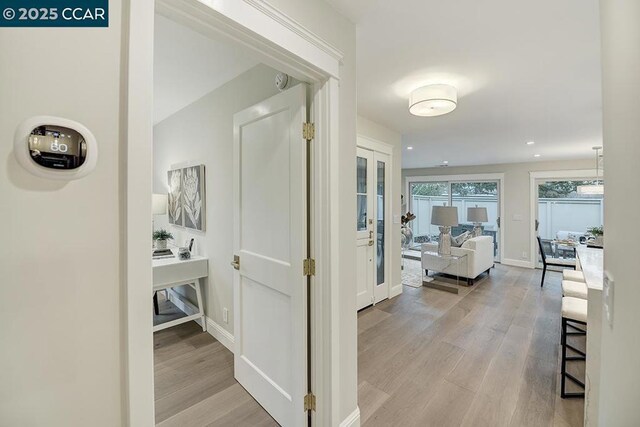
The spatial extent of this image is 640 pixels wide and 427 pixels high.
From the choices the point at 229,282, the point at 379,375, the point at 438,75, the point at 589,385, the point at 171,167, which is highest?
the point at 438,75

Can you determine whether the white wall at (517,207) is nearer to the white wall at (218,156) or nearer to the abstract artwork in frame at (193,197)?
the white wall at (218,156)

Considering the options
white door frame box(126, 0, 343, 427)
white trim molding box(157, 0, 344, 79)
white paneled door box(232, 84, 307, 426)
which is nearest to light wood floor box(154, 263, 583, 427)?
white paneled door box(232, 84, 307, 426)

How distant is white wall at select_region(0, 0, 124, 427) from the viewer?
624 millimetres

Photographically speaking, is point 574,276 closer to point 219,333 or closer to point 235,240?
point 235,240

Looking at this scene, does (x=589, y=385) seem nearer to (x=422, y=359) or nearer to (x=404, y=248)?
(x=422, y=359)

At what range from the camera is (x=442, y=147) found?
507cm

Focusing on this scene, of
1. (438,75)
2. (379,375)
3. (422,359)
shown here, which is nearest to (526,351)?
(422,359)

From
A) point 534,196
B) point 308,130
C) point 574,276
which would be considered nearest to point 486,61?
point 308,130

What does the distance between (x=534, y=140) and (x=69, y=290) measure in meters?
5.64

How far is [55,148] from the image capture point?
0.65 meters

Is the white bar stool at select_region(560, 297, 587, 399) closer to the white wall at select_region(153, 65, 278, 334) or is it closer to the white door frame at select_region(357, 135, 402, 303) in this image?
the white door frame at select_region(357, 135, 402, 303)

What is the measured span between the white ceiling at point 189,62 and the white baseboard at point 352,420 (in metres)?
2.21

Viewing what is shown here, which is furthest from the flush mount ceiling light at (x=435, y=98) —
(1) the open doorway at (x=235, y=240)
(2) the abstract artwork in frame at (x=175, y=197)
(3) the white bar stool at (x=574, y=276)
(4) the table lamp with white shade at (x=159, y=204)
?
(4) the table lamp with white shade at (x=159, y=204)

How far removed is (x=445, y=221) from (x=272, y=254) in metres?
3.53
